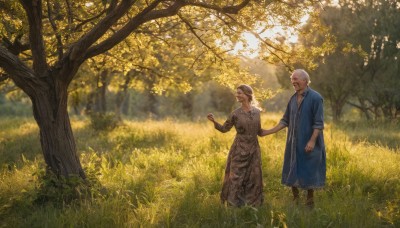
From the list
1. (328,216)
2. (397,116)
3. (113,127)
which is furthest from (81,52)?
(397,116)

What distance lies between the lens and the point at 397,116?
2070 cm

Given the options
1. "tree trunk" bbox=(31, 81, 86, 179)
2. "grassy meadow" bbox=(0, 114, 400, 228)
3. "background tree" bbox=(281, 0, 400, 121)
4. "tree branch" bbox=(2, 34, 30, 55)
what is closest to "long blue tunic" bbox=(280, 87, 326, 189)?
"grassy meadow" bbox=(0, 114, 400, 228)

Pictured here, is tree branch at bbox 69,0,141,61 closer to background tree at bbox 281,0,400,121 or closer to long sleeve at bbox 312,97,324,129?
long sleeve at bbox 312,97,324,129

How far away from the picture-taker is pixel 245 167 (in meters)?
6.19

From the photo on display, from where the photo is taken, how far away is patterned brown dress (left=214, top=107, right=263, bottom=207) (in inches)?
242

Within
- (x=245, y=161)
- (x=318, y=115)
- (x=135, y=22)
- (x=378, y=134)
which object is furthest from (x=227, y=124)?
(x=378, y=134)

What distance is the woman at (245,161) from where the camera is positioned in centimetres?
615

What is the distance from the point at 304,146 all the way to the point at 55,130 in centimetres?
409

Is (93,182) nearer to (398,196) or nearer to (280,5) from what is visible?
(280,5)

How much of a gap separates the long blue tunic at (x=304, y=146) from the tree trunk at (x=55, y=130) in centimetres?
363

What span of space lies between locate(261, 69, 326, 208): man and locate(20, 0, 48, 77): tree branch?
13.4 ft

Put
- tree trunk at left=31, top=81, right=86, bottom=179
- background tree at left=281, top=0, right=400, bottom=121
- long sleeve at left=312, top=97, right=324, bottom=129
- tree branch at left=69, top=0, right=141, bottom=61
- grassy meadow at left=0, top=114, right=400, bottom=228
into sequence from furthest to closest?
background tree at left=281, top=0, right=400, bottom=121 < tree trunk at left=31, top=81, right=86, bottom=179 < tree branch at left=69, top=0, right=141, bottom=61 < long sleeve at left=312, top=97, right=324, bottom=129 < grassy meadow at left=0, top=114, right=400, bottom=228

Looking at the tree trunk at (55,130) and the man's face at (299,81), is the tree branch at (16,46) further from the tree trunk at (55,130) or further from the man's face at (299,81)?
the man's face at (299,81)

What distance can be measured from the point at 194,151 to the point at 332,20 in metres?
13.6
